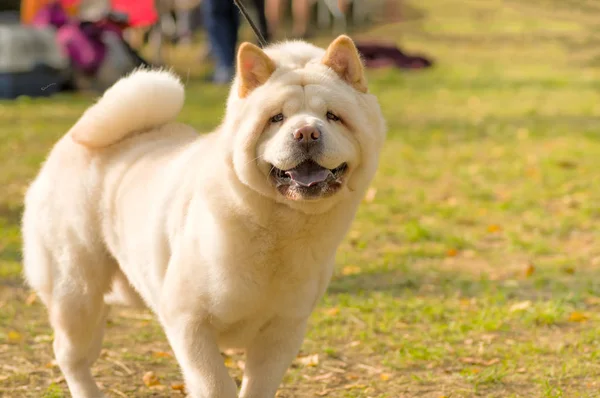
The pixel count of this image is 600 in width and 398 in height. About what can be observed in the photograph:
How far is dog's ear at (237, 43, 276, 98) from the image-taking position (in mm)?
3150

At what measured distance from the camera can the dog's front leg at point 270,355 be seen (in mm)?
3416

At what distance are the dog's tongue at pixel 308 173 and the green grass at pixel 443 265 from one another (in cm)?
143

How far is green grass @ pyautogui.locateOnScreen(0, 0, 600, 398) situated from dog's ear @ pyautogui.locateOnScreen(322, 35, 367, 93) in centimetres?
153

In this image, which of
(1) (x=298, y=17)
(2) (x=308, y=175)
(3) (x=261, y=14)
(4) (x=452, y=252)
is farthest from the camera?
(1) (x=298, y=17)

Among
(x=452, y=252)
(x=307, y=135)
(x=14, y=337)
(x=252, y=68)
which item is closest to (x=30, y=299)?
(x=14, y=337)

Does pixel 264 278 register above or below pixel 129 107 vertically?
below

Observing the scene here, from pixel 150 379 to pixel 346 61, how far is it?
1.85 meters

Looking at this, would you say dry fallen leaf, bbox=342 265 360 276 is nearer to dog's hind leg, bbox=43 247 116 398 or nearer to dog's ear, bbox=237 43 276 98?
dog's hind leg, bbox=43 247 116 398

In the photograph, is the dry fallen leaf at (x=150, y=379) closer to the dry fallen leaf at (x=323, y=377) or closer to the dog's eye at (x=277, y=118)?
the dry fallen leaf at (x=323, y=377)

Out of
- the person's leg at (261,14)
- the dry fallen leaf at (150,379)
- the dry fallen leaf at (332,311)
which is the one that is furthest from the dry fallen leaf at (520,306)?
the person's leg at (261,14)

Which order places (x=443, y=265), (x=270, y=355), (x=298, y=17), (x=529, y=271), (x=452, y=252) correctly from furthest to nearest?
(x=298, y=17)
(x=452, y=252)
(x=443, y=265)
(x=529, y=271)
(x=270, y=355)

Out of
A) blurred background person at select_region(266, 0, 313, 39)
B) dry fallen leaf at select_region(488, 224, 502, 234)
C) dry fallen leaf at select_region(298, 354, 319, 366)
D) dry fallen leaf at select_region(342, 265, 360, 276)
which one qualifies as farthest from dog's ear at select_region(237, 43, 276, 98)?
blurred background person at select_region(266, 0, 313, 39)

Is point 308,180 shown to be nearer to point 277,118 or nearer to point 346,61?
point 277,118

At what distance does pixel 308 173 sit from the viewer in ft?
9.99
